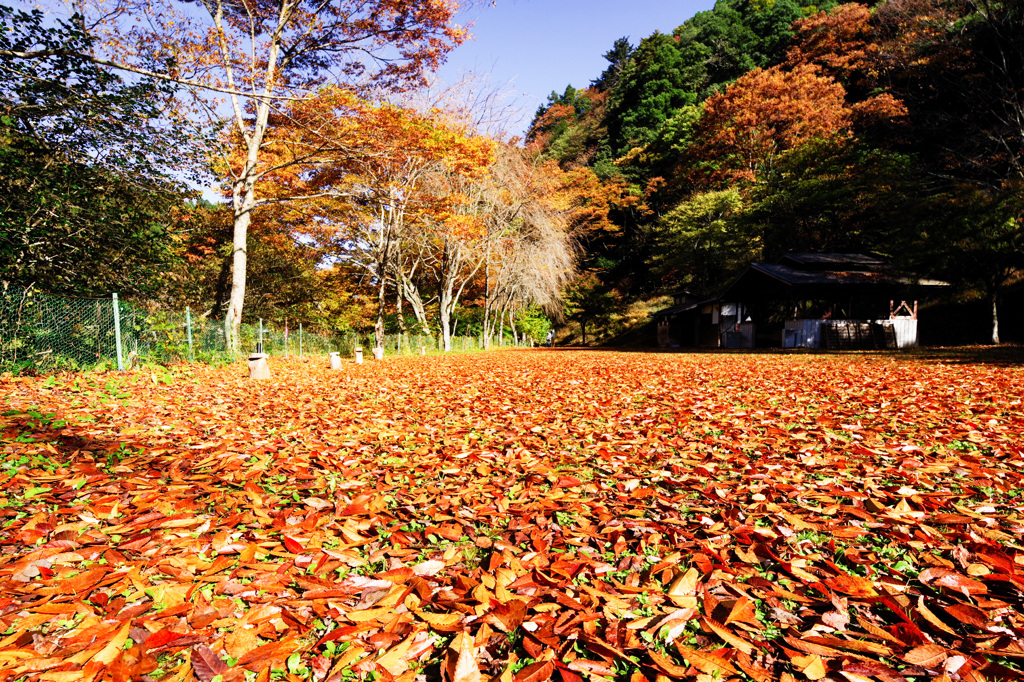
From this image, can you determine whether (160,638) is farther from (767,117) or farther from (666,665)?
(767,117)

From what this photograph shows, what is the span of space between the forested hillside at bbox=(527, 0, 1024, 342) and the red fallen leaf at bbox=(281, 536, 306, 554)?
1914cm

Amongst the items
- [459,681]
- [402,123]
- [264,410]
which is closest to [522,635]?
[459,681]

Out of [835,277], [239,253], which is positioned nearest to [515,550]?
[239,253]

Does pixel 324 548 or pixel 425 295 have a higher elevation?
pixel 425 295

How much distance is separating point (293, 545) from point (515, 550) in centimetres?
103

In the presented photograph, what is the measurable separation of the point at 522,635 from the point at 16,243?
1071 cm

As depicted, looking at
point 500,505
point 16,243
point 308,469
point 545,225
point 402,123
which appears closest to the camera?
point 500,505

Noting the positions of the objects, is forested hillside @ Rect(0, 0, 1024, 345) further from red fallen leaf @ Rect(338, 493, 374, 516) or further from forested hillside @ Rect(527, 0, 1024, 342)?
red fallen leaf @ Rect(338, 493, 374, 516)

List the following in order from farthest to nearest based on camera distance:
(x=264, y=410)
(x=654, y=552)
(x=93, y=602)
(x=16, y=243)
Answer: (x=16, y=243)
(x=264, y=410)
(x=654, y=552)
(x=93, y=602)

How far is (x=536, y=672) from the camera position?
137 centimetres

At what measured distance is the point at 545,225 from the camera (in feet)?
82.5

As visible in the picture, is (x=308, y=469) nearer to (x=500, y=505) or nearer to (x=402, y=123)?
(x=500, y=505)

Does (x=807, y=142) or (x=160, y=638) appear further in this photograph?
(x=807, y=142)

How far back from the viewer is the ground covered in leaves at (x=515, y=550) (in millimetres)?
1455
